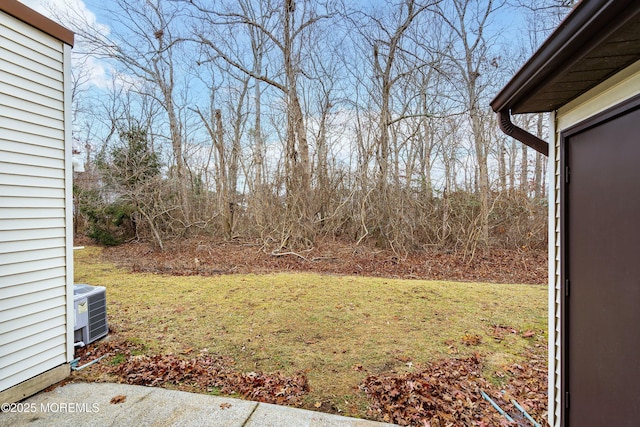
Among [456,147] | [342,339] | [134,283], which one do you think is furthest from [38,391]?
[456,147]

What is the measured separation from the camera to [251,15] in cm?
901

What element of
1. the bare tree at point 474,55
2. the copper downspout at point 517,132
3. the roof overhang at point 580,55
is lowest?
the copper downspout at point 517,132

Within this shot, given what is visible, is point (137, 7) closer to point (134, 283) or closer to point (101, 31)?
point (101, 31)

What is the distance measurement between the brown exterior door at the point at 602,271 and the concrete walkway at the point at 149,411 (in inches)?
47.6

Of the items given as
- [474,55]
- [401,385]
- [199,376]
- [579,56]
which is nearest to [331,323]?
[401,385]

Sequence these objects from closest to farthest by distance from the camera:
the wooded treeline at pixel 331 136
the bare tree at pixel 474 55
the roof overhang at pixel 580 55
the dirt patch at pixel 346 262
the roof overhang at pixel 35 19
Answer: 1. the roof overhang at pixel 580 55
2. the roof overhang at pixel 35 19
3. the dirt patch at pixel 346 262
4. the wooded treeline at pixel 331 136
5. the bare tree at pixel 474 55

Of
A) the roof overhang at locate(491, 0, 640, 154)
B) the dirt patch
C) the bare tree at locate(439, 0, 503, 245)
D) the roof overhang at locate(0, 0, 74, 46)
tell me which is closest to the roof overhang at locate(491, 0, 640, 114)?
the roof overhang at locate(491, 0, 640, 154)

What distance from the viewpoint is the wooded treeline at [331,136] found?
765 cm

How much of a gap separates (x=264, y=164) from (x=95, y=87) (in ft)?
27.0

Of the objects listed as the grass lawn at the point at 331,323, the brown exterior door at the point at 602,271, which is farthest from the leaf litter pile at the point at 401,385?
the brown exterior door at the point at 602,271

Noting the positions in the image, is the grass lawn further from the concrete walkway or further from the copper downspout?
the copper downspout

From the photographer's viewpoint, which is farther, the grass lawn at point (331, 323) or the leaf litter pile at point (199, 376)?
the grass lawn at point (331, 323)

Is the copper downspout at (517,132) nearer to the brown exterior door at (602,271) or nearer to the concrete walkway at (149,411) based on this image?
the brown exterior door at (602,271)

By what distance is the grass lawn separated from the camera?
2.67m
